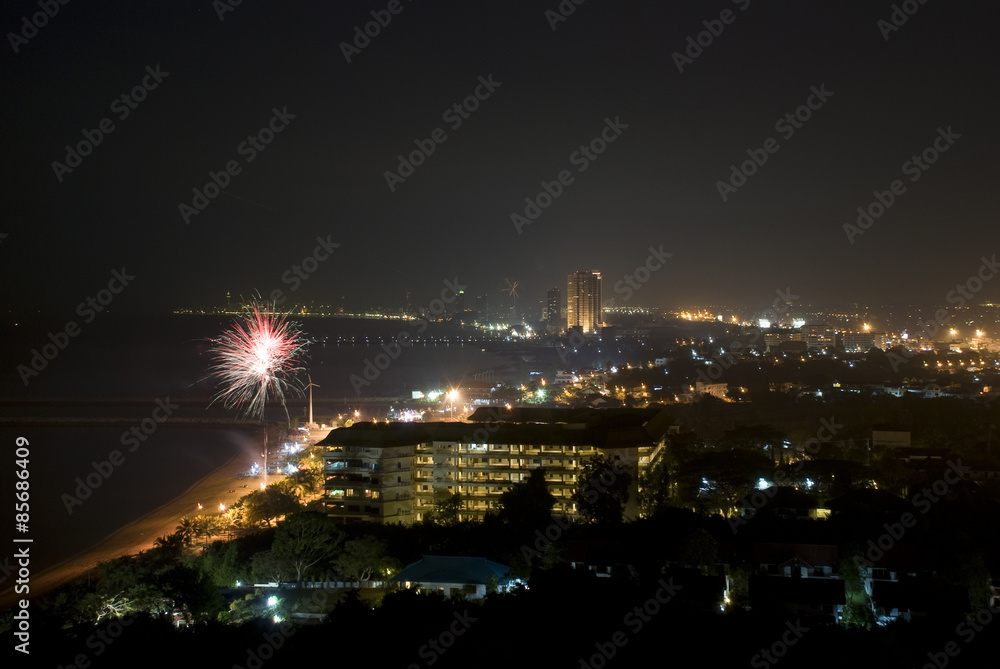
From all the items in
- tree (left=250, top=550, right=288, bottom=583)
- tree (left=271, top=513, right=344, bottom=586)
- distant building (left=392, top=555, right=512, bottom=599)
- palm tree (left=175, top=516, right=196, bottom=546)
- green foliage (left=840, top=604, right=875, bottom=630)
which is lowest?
green foliage (left=840, top=604, right=875, bottom=630)

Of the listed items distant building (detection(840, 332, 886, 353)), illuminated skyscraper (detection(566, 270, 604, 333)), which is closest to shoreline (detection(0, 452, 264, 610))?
distant building (detection(840, 332, 886, 353))

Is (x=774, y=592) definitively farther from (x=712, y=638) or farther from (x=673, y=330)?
(x=673, y=330)

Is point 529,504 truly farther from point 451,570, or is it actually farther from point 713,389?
point 713,389

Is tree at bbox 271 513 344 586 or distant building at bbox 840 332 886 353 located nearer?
tree at bbox 271 513 344 586

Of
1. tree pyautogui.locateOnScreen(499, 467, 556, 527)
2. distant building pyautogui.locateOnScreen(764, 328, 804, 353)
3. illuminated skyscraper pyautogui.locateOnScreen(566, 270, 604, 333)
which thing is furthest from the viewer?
illuminated skyscraper pyautogui.locateOnScreen(566, 270, 604, 333)

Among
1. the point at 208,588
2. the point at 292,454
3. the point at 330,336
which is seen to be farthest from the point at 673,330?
the point at 208,588

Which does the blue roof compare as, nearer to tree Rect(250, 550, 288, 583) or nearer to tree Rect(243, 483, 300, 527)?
tree Rect(250, 550, 288, 583)
